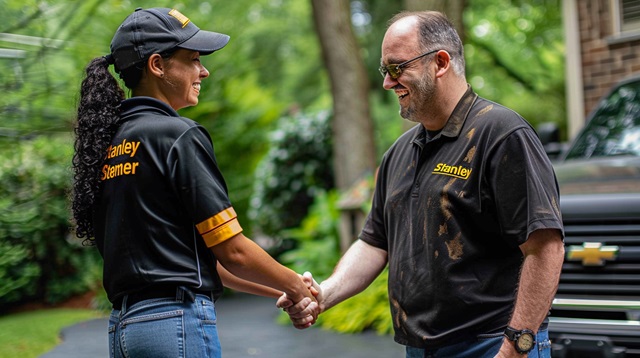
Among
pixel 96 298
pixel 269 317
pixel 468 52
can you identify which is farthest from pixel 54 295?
pixel 468 52

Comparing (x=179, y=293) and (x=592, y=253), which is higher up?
(x=179, y=293)

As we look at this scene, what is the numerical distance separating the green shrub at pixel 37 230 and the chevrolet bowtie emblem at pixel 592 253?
308 centimetres

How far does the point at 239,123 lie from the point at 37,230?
208 inches

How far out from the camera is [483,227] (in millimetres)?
3023

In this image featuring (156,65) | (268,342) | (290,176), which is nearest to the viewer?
(156,65)

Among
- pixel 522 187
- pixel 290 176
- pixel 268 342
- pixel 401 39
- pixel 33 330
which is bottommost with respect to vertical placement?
pixel 268 342

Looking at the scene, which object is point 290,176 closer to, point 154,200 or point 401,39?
→ point 401,39

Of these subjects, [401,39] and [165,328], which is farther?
[401,39]

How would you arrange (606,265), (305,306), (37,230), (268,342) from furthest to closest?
(268,342) < (37,230) < (606,265) < (305,306)

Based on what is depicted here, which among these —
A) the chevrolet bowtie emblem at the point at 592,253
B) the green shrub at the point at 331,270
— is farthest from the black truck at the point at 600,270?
the green shrub at the point at 331,270

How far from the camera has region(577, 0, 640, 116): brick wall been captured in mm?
12016

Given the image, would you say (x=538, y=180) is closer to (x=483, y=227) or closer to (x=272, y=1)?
(x=483, y=227)

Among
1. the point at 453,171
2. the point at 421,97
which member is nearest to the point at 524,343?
the point at 453,171

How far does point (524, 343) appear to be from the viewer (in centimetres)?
283
